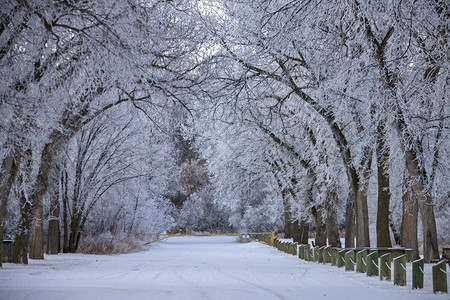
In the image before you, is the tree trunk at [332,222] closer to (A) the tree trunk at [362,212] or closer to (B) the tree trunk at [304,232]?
(A) the tree trunk at [362,212]

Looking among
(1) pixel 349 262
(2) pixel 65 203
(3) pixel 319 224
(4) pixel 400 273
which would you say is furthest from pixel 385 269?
(2) pixel 65 203

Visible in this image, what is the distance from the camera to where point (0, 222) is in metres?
11.6

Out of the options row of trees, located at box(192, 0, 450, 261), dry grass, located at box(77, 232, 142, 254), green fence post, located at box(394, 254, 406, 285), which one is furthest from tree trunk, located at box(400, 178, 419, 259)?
dry grass, located at box(77, 232, 142, 254)

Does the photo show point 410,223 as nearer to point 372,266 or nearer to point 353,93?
point 353,93

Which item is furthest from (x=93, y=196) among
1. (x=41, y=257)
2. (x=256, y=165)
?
(x=256, y=165)

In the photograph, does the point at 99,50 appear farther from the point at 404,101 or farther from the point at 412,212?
the point at 412,212

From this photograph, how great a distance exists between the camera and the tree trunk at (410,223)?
54.2 feet

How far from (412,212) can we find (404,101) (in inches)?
239

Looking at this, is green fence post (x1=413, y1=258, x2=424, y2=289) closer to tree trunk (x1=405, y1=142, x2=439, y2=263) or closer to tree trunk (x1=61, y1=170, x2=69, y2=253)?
tree trunk (x1=405, y1=142, x2=439, y2=263)

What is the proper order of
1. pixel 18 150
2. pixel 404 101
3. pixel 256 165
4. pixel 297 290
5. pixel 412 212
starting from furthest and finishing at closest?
pixel 256 165 → pixel 412 212 → pixel 404 101 → pixel 18 150 → pixel 297 290

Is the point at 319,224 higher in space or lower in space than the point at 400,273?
higher

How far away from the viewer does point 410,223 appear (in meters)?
17.5

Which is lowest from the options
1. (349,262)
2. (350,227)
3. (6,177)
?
(349,262)

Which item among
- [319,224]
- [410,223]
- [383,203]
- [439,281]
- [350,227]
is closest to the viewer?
[439,281]
